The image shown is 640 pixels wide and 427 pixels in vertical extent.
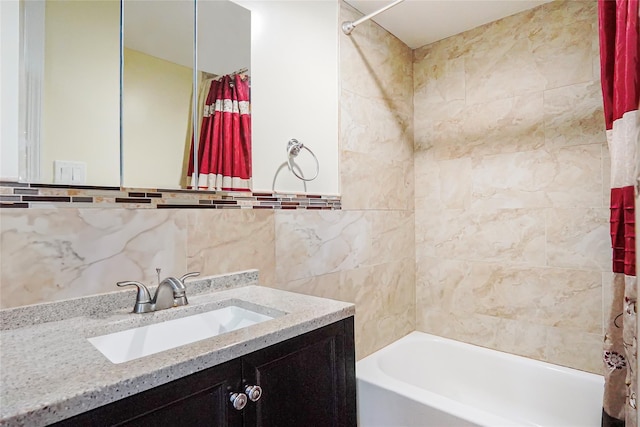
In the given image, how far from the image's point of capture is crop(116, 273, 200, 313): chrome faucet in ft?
3.74

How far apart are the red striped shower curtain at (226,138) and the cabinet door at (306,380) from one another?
735mm

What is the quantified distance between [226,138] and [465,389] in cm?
202

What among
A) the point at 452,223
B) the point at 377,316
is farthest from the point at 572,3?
the point at 377,316

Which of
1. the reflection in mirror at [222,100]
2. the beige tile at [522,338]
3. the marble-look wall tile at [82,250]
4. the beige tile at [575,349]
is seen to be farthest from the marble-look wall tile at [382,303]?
the marble-look wall tile at [82,250]

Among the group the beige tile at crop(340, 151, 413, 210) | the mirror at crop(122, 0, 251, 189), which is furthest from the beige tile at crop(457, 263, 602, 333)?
the mirror at crop(122, 0, 251, 189)

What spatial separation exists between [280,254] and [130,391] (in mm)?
1010

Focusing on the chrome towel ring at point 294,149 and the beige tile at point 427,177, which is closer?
the chrome towel ring at point 294,149

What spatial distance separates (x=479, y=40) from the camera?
232cm

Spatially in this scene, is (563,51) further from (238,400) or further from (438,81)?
(238,400)

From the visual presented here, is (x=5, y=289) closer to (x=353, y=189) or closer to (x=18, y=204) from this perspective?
(x=18, y=204)

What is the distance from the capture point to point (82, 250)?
1093mm

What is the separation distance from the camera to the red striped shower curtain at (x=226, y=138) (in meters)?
1.43

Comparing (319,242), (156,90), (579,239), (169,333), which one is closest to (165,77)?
(156,90)

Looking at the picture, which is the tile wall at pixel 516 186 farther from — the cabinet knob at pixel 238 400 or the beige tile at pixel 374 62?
the cabinet knob at pixel 238 400
